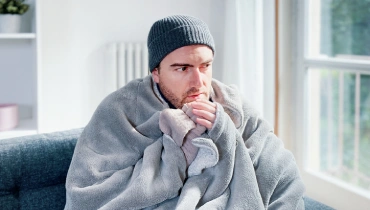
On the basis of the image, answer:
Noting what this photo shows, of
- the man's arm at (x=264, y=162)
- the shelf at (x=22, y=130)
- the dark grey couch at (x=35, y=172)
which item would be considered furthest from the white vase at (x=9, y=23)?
the man's arm at (x=264, y=162)

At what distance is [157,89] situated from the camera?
4.96ft

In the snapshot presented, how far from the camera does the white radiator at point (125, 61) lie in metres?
2.60

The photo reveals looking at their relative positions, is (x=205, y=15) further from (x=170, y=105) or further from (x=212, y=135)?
(x=212, y=135)

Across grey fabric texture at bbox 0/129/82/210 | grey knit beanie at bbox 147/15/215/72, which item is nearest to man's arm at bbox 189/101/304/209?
grey knit beanie at bbox 147/15/215/72

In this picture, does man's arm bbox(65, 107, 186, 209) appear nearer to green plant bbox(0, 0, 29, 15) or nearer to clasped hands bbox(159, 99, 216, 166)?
clasped hands bbox(159, 99, 216, 166)

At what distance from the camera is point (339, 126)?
2695mm

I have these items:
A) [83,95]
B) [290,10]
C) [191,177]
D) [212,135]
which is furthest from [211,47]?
[83,95]

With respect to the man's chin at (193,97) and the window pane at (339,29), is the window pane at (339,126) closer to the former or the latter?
the window pane at (339,29)

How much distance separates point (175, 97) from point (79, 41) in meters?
1.33

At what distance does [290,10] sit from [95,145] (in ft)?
4.80

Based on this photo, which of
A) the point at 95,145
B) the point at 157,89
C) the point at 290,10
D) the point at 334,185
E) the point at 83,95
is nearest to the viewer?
the point at 95,145

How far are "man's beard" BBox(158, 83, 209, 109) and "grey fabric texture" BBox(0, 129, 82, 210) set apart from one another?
0.39 meters

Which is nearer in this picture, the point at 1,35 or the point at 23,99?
the point at 1,35

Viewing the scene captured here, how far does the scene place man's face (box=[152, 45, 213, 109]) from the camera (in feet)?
4.48
